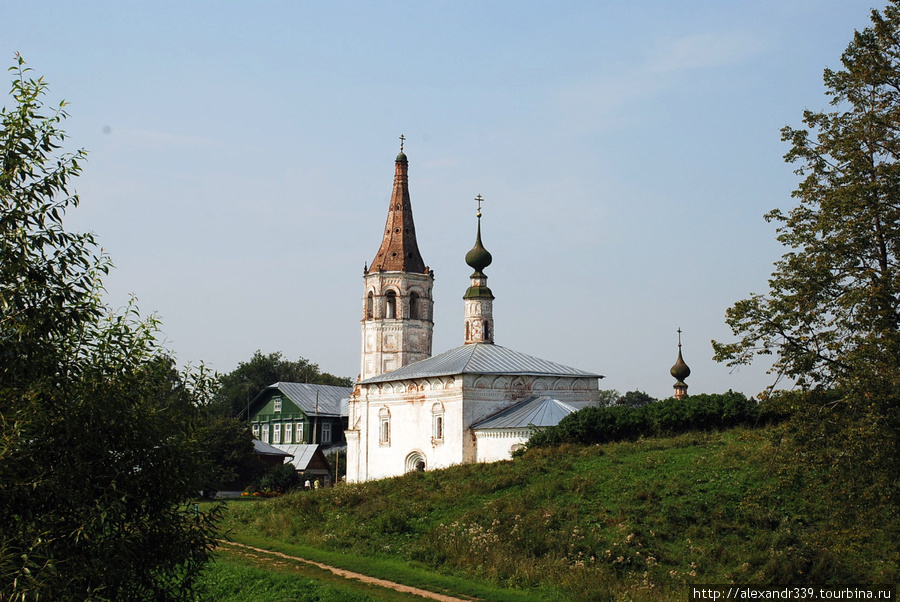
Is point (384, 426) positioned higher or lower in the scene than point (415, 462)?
higher

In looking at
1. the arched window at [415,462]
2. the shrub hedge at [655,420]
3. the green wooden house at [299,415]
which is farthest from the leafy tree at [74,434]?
the green wooden house at [299,415]

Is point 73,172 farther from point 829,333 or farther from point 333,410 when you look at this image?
point 333,410

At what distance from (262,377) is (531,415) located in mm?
61938

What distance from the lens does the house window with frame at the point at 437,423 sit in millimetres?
34562

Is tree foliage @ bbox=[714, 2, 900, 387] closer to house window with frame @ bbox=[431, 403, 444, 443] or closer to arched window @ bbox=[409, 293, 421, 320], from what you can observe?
house window with frame @ bbox=[431, 403, 444, 443]

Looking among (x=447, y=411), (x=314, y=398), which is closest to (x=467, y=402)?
(x=447, y=411)

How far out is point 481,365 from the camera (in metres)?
35.3

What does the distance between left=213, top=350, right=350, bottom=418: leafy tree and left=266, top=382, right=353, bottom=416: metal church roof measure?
2336 centimetres

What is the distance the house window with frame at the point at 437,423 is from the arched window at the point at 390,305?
1088cm

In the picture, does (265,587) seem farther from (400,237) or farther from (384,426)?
(400,237)

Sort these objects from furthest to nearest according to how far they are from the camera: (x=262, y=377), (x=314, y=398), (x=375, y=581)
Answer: (x=262, y=377)
(x=314, y=398)
(x=375, y=581)

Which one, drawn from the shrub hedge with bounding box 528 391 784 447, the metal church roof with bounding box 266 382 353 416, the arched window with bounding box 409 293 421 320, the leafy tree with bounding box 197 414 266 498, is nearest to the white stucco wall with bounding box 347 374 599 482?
the shrub hedge with bounding box 528 391 784 447

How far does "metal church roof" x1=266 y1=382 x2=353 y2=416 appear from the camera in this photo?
60594 mm

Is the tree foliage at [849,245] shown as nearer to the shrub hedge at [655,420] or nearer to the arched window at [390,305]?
the shrub hedge at [655,420]
